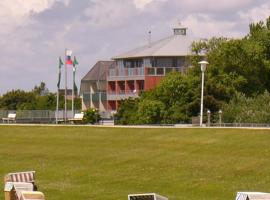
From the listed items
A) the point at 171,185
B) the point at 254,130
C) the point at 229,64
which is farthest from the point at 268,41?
the point at 171,185

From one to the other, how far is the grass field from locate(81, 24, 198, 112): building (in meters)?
42.2

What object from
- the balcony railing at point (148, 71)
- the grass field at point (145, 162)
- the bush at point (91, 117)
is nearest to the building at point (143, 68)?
the balcony railing at point (148, 71)

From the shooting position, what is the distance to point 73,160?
33.7 metres

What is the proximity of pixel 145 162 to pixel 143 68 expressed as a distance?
55.9 m

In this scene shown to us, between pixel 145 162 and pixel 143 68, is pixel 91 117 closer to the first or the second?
pixel 143 68

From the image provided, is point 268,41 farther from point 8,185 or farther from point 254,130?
point 8,185

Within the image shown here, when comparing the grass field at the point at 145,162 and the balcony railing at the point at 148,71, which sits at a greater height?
the balcony railing at the point at 148,71

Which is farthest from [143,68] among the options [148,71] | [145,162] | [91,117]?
[145,162]

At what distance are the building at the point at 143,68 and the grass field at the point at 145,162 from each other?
42195 millimetres

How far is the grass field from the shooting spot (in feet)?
80.4

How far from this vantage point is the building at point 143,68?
283ft

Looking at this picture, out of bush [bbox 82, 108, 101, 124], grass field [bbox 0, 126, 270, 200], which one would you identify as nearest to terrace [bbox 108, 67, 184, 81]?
bush [bbox 82, 108, 101, 124]

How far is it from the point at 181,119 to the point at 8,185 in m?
41.9

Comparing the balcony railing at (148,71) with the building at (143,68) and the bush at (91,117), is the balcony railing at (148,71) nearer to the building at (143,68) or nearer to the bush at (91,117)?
the building at (143,68)
